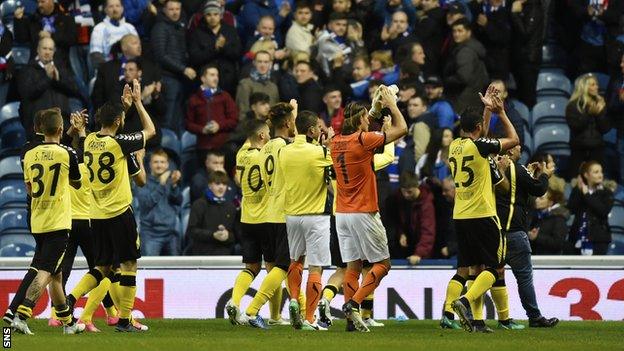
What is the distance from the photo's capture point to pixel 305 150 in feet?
56.6

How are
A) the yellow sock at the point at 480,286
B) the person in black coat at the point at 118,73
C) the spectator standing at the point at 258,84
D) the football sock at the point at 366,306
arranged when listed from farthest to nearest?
the spectator standing at the point at 258,84, the person in black coat at the point at 118,73, the football sock at the point at 366,306, the yellow sock at the point at 480,286

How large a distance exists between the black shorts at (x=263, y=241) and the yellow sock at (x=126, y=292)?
6.50 ft

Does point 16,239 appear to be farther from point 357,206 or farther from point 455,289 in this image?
point 455,289

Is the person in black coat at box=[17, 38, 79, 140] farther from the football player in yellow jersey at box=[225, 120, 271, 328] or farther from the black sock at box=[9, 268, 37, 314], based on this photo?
the black sock at box=[9, 268, 37, 314]

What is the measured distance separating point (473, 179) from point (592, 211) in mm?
5592

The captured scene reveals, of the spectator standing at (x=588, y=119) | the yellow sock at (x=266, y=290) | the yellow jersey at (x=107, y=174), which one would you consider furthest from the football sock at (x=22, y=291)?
the spectator standing at (x=588, y=119)

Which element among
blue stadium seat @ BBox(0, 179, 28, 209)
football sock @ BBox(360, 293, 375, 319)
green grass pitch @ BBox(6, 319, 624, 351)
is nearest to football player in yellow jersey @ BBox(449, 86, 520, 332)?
green grass pitch @ BBox(6, 319, 624, 351)

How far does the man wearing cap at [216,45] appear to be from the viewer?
976 inches

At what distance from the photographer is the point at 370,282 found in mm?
16672

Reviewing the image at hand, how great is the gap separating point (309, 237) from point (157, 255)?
5.90 meters

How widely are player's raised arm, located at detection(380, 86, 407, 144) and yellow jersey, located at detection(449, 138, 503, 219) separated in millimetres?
971

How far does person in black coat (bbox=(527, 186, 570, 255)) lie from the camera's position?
21.8 m

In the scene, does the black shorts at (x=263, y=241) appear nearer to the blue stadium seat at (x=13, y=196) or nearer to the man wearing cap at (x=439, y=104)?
the man wearing cap at (x=439, y=104)

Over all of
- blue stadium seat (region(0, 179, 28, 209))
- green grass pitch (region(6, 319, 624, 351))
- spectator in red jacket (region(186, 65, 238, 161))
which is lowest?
green grass pitch (region(6, 319, 624, 351))
